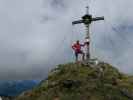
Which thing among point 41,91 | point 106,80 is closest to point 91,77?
point 106,80

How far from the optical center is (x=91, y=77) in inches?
3034

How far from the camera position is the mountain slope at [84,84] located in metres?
72.8

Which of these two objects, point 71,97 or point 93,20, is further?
point 93,20

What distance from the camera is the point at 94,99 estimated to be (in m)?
71.4

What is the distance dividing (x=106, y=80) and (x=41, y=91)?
9.73 meters

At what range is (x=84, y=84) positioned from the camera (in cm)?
7544

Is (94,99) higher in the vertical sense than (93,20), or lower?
lower

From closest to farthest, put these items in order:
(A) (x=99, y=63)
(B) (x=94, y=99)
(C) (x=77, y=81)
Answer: (B) (x=94, y=99), (C) (x=77, y=81), (A) (x=99, y=63)

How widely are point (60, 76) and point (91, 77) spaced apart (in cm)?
550

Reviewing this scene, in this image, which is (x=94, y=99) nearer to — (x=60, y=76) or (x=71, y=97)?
(x=71, y=97)

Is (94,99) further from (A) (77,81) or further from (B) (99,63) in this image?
(B) (99,63)

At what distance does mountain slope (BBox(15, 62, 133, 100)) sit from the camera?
239 ft

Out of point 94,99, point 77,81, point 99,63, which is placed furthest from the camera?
point 99,63

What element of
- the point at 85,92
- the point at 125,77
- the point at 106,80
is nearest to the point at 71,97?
the point at 85,92
